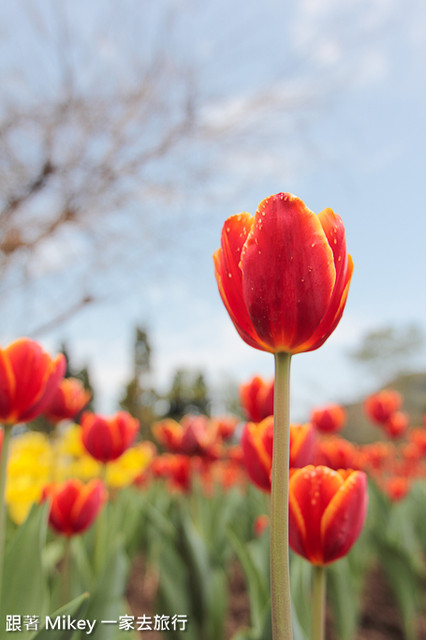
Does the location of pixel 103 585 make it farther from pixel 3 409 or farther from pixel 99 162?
pixel 99 162

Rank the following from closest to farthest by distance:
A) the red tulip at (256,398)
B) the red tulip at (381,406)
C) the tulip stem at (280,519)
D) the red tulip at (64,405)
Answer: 1. the tulip stem at (280,519)
2. the red tulip at (256,398)
3. the red tulip at (64,405)
4. the red tulip at (381,406)

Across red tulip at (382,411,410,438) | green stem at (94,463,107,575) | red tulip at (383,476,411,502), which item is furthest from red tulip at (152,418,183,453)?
red tulip at (383,476,411,502)

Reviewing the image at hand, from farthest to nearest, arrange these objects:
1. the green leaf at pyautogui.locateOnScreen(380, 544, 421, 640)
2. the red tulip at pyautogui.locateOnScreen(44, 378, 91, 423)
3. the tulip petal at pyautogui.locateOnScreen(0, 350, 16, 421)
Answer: the green leaf at pyautogui.locateOnScreen(380, 544, 421, 640) → the red tulip at pyautogui.locateOnScreen(44, 378, 91, 423) → the tulip petal at pyautogui.locateOnScreen(0, 350, 16, 421)

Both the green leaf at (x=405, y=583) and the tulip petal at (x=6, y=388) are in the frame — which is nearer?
A: the tulip petal at (x=6, y=388)

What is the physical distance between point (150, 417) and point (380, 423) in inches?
360

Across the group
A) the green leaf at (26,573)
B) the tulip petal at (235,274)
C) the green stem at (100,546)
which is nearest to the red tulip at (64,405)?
the green stem at (100,546)

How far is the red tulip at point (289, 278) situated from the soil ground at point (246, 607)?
5.27 feet

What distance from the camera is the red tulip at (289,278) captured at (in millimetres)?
388

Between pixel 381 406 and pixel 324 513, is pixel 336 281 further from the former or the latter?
pixel 381 406

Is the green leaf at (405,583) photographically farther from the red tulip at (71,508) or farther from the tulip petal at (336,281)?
the tulip petal at (336,281)

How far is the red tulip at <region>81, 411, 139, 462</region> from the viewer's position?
1.34 m

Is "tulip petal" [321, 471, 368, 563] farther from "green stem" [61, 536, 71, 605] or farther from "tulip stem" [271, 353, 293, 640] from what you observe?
"green stem" [61, 536, 71, 605]

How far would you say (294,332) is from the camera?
15.3 inches

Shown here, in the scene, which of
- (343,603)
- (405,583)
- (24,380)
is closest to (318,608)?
(24,380)
